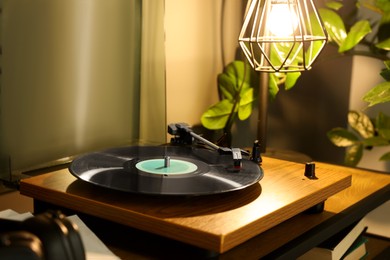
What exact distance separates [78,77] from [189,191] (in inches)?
19.5

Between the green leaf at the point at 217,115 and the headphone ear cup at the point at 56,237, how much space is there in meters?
1.01

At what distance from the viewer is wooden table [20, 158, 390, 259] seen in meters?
0.69

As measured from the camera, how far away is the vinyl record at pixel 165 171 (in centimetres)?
76

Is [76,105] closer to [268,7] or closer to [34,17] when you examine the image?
[34,17]

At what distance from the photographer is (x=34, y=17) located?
1027 mm

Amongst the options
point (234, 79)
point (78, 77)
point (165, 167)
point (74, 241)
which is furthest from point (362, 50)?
point (74, 241)

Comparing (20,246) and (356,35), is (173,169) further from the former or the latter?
(356,35)

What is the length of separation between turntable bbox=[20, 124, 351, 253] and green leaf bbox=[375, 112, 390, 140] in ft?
2.42

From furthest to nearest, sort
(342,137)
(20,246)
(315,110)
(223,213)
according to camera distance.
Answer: (315,110) → (342,137) → (223,213) → (20,246)

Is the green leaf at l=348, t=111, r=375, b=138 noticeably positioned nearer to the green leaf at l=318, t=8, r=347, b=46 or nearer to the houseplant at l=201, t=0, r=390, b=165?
the houseplant at l=201, t=0, r=390, b=165

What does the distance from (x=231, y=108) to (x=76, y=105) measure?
1.74 feet

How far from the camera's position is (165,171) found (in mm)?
845

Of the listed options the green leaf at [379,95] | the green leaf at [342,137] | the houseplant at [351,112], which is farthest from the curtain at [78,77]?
the green leaf at [342,137]

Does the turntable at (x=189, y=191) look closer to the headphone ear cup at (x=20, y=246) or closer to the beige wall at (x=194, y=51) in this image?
the headphone ear cup at (x=20, y=246)
